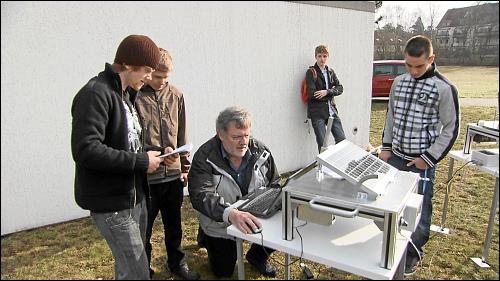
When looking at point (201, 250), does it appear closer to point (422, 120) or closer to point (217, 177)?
point (217, 177)

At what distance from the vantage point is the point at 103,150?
1.27 metres

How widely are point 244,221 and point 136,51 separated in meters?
0.83

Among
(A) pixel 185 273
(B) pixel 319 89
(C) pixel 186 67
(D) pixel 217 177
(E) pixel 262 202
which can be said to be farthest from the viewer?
(B) pixel 319 89

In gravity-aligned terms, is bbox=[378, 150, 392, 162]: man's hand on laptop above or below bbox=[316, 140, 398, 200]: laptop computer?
below

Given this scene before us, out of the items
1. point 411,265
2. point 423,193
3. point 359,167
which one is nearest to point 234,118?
point 359,167

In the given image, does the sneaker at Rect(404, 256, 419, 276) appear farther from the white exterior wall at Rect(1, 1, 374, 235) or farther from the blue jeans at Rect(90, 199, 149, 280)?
the white exterior wall at Rect(1, 1, 374, 235)

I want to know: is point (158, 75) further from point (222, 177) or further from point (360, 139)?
point (360, 139)

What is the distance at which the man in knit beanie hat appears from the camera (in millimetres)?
1250

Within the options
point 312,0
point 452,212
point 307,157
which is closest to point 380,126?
point 307,157

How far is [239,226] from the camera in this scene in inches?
61.3

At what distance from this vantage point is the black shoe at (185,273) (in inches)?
87.1

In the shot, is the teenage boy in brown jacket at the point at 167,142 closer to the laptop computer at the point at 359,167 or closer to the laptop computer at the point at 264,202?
the laptop computer at the point at 264,202

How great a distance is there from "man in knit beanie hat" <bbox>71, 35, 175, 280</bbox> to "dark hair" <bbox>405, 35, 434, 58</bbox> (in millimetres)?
1434

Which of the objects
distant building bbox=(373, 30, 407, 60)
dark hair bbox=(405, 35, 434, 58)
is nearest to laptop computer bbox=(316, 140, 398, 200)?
dark hair bbox=(405, 35, 434, 58)
